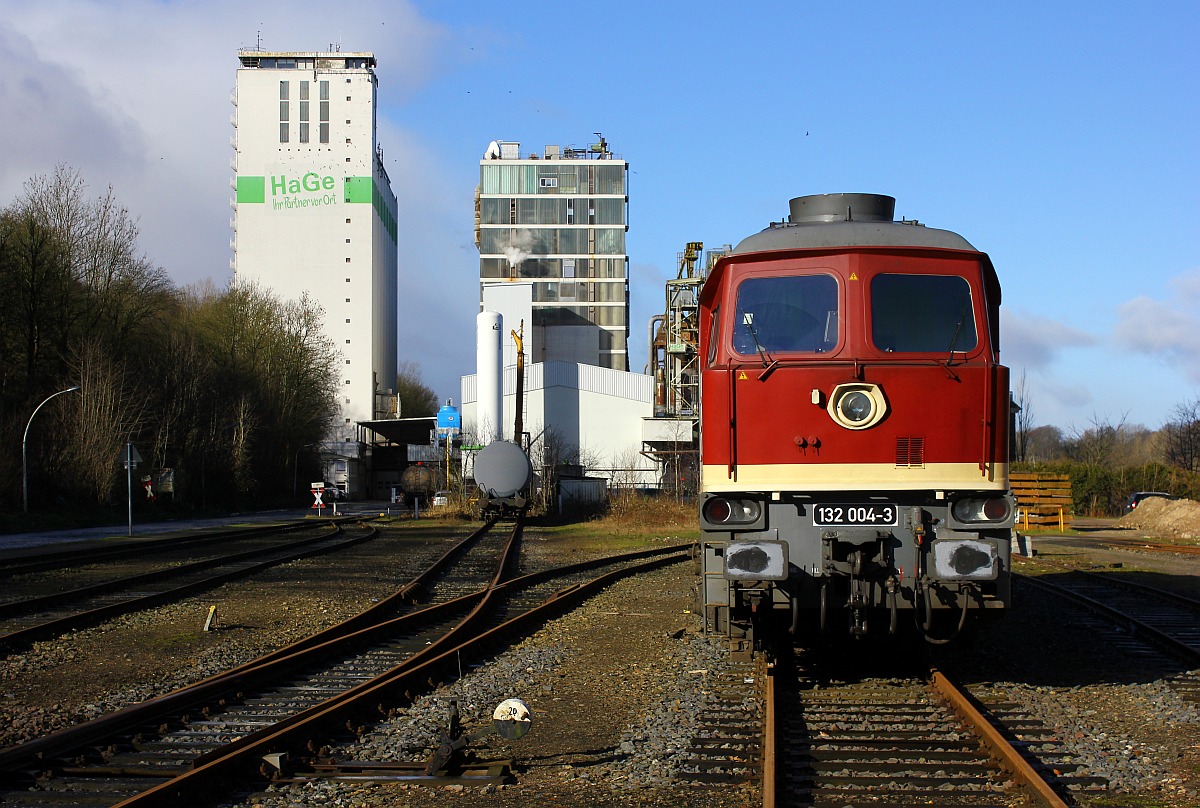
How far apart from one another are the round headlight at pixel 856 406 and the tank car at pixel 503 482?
101ft

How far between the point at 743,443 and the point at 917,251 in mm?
1872

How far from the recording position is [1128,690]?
852 cm

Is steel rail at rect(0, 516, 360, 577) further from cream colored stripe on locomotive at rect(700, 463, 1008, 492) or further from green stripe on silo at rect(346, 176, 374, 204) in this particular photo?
green stripe on silo at rect(346, 176, 374, 204)

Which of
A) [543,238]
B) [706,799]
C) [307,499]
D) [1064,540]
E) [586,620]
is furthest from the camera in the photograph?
[543,238]

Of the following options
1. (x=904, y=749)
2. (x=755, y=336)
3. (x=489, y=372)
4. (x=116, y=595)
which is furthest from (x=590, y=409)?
(x=904, y=749)

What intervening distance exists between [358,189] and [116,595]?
234 ft

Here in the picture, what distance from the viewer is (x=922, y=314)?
25.6ft

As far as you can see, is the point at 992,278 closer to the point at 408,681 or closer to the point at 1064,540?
the point at 408,681

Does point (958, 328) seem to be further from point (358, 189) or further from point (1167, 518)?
point (358, 189)

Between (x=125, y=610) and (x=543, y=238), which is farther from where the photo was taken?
(x=543, y=238)

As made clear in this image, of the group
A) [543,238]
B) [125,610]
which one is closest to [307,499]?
[543,238]

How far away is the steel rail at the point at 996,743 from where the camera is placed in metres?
5.41

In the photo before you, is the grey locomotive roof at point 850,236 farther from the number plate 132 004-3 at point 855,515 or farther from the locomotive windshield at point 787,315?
the number plate 132 004-3 at point 855,515

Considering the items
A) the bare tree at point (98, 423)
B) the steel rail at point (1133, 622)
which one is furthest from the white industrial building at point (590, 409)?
the steel rail at point (1133, 622)
